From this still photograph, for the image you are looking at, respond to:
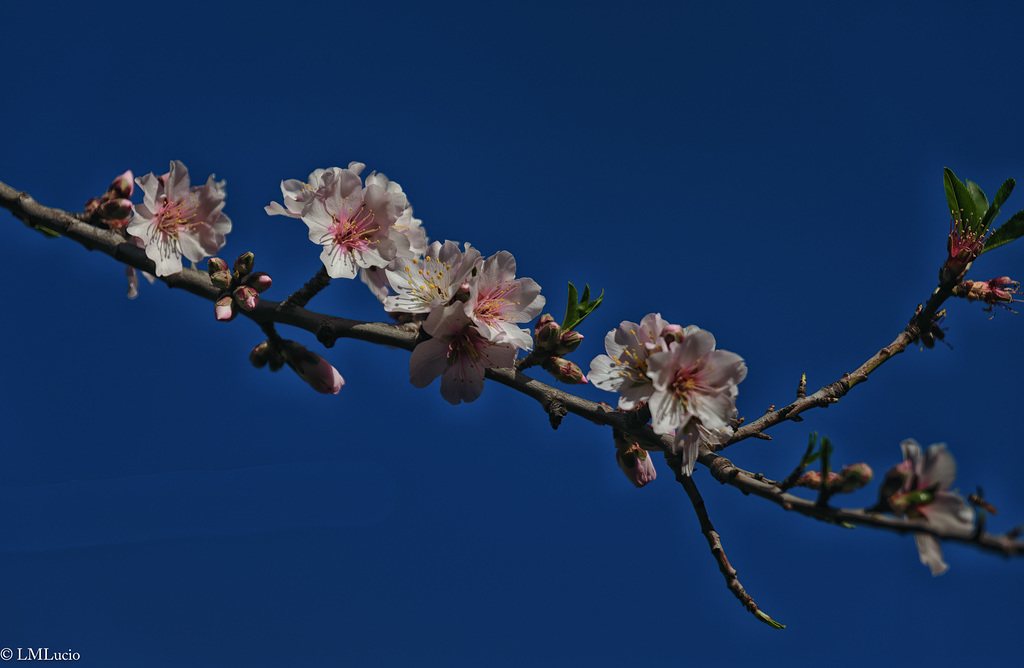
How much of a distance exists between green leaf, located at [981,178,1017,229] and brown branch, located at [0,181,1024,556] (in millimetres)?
262

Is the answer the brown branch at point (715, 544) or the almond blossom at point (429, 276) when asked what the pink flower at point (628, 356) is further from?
the almond blossom at point (429, 276)

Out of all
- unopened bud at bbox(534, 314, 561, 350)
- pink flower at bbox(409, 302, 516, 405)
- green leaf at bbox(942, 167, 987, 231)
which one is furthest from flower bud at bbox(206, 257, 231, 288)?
green leaf at bbox(942, 167, 987, 231)

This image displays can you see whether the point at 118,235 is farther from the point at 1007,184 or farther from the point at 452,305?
the point at 1007,184

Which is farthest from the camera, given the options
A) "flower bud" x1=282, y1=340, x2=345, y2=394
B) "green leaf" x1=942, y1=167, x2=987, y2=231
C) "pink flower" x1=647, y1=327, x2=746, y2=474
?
"green leaf" x1=942, y1=167, x2=987, y2=231

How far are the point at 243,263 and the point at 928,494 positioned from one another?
1800 mm

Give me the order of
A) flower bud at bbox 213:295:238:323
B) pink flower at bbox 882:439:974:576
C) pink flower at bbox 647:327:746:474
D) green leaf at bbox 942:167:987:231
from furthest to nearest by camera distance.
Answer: green leaf at bbox 942:167:987:231 < flower bud at bbox 213:295:238:323 < pink flower at bbox 647:327:746:474 < pink flower at bbox 882:439:974:576

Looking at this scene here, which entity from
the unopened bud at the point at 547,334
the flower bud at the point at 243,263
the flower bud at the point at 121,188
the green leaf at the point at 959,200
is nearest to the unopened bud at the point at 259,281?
→ the flower bud at the point at 243,263

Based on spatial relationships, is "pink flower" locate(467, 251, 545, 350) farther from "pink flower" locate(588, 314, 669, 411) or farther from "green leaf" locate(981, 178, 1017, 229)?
"green leaf" locate(981, 178, 1017, 229)

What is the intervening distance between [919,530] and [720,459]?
463 millimetres

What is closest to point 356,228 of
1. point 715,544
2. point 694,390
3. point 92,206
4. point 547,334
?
point 547,334

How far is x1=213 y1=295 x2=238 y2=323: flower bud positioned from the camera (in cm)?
185

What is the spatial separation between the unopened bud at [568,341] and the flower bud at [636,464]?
12.7 inches

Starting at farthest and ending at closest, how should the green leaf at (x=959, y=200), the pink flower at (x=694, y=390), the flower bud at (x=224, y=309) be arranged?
the green leaf at (x=959, y=200) < the flower bud at (x=224, y=309) < the pink flower at (x=694, y=390)

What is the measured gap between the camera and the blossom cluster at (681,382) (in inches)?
62.2
